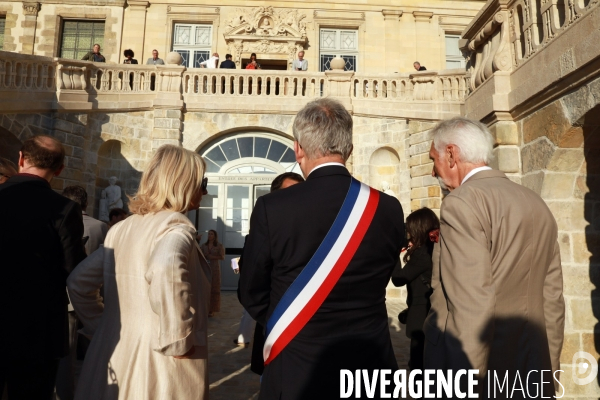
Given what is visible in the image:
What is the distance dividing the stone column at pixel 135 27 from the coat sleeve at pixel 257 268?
16.2 meters

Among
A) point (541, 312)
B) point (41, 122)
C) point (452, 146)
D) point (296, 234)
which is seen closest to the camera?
point (296, 234)

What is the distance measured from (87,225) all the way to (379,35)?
15.0m

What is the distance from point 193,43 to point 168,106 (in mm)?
5921

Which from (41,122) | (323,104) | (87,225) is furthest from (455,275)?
(41,122)

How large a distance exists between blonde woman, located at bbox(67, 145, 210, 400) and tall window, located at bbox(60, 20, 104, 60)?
16.6 meters

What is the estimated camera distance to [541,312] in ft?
6.86

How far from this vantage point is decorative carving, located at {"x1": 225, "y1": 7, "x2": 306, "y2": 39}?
1619 centimetres

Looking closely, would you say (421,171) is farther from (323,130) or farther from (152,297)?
(152,297)

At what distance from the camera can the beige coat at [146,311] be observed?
192 cm

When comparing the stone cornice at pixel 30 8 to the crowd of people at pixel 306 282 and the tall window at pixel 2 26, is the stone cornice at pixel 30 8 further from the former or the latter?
the crowd of people at pixel 306 282

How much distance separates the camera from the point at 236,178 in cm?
1264

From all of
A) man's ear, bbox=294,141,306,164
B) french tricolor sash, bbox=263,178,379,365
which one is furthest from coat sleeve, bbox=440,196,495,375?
man's ear, bbox=294,141,306,164

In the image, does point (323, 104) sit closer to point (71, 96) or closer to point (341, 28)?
point (71, 96)

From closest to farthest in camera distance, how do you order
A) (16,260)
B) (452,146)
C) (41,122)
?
(452,146), (16,260), (41,122)
